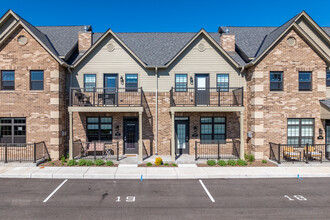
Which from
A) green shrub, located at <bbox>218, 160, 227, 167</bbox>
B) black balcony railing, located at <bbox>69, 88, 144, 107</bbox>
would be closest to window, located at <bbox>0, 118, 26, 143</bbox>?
black balcony railing, located at <bbox>69, 88, 144, 107</bbox>

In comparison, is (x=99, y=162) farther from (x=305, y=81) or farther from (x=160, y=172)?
(x=305, y=81)

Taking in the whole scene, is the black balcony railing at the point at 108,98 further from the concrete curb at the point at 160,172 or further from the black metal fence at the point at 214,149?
the black metal fence at the point at 214,149

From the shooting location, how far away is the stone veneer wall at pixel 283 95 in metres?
12.7

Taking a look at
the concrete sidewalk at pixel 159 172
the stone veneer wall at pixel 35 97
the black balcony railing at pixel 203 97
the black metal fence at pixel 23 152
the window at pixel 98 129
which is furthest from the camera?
the window at pixel 98 129

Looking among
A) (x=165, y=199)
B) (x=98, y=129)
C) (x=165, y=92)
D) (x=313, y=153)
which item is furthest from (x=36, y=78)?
(x=313, y=153)

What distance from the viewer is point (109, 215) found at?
21.1 feet

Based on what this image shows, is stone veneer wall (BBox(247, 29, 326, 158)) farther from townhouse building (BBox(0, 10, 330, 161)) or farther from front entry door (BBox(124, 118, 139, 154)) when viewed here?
front entry door (BBox(124, 118, 139, 154))

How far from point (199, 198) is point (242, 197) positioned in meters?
1.69

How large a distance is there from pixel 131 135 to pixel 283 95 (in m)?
10.4

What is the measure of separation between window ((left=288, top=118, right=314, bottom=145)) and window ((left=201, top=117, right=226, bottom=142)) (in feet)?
13.5

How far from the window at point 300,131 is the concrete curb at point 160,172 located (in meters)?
2.12

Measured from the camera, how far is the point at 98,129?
13.9 m

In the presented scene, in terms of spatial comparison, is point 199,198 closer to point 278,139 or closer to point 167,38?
point 278,139

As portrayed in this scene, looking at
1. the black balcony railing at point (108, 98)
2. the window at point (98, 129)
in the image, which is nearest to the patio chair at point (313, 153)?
the black balcony railing at point (108, 98)
